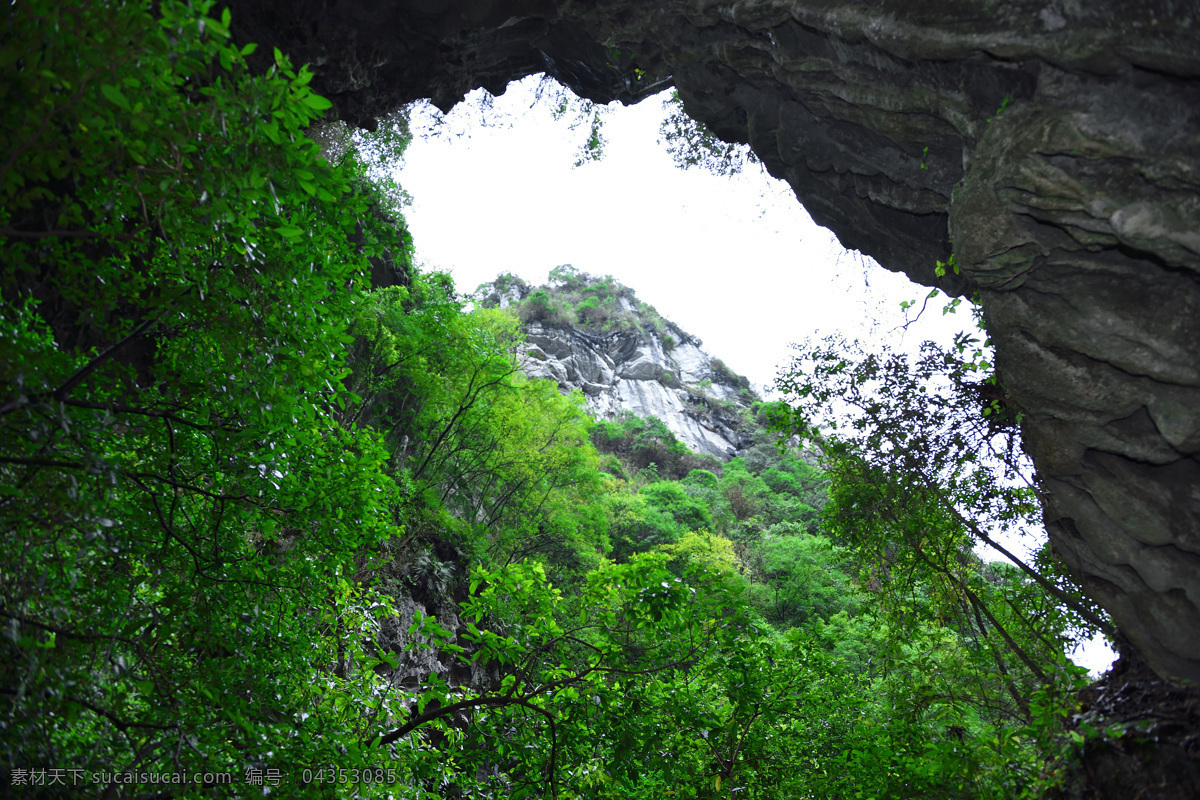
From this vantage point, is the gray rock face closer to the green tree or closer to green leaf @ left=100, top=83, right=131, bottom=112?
the green tree

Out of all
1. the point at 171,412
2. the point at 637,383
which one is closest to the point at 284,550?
the point at 171,412

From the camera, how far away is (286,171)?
8.63ft

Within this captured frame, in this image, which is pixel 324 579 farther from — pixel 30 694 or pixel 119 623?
pixel 30 694

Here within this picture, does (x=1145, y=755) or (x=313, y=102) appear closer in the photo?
(x=313, y=102)

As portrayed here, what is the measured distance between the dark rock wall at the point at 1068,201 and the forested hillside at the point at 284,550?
1.31m

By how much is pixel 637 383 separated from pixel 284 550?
42864 millimetres

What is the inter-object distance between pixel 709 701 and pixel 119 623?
4.50m

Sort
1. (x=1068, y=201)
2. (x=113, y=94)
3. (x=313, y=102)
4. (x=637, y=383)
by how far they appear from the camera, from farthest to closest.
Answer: (x=637, y=383)
(x=1068, y=201)
(x=313, y=102)
(x=113, y=94)

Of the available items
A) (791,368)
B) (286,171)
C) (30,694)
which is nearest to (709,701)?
(791,368)

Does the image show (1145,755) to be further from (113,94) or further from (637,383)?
(637,383)

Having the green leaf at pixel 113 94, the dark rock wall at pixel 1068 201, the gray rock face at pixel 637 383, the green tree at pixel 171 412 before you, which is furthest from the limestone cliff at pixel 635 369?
A: the green leaf at pixel 113 94

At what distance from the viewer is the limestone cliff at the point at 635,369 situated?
44.9 meters

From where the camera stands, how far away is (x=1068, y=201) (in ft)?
12.6

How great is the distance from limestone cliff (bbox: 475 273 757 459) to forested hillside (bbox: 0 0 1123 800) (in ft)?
111
